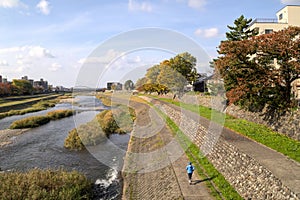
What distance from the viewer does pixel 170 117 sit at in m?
36.5

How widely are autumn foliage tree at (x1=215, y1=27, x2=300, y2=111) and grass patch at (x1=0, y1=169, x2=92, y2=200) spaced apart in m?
11.8

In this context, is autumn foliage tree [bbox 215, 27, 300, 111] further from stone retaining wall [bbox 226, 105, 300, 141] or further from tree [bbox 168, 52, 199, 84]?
tree [bbox 168, 52, 199, 84]

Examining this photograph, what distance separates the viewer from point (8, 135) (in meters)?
32.6

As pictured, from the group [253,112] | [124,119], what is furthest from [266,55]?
[124,119]

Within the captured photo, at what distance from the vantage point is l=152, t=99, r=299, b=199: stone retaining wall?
Answer: 9441 millimetres

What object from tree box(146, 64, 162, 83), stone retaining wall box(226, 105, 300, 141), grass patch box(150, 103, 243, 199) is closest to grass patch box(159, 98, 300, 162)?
stone retaining wall box(226, 105, 300, 141)

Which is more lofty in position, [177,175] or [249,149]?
[249,149]

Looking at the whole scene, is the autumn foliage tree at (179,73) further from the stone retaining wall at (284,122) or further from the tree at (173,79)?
the stone retaining wall at (284,122)

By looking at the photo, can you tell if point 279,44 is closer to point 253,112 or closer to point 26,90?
point 253,112

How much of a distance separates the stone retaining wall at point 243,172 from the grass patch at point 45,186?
8.18 metres

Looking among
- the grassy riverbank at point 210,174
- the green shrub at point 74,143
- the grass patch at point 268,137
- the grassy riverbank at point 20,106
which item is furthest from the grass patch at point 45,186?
the grassy riverbank at point 20,106

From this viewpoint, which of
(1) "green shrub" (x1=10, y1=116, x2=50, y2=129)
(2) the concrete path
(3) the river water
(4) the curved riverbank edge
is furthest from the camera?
(1) "green shrub" (x1=10, y1=116, x2=50, y2=129)

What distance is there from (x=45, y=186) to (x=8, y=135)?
72.4 ft

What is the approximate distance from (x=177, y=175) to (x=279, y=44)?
1043cm
